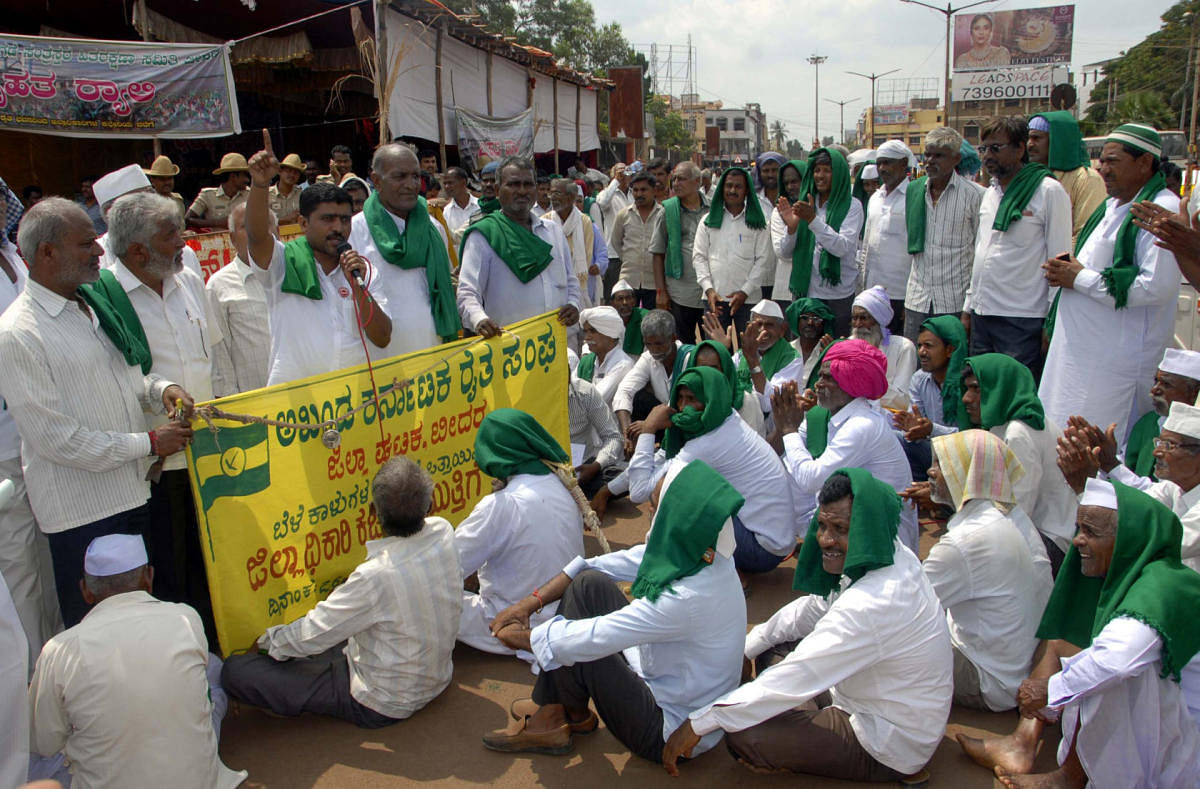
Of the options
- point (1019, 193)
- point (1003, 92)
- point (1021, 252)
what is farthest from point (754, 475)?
point (1003, 92)

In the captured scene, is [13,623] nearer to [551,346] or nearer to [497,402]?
[497,402]

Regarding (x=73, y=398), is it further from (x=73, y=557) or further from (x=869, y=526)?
(x=869, y=526)

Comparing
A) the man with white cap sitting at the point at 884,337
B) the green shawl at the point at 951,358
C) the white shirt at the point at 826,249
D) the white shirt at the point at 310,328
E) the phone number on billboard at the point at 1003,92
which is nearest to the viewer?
the white shirt at the point at 310,328

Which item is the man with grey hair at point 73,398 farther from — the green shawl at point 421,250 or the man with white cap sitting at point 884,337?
the man with white cap sitting at point 884,337

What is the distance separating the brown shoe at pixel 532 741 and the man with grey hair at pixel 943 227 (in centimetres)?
424

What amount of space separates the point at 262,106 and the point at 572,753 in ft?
46.1

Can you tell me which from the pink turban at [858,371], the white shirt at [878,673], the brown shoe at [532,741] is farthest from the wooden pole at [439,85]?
the white shirt at [878,673]

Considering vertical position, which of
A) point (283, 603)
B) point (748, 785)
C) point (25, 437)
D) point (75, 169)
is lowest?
point (748, 785)

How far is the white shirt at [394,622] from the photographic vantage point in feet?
10.8

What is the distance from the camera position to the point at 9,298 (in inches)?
143

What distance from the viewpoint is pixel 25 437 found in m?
3.18

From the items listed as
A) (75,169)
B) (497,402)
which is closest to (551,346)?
(497,402)

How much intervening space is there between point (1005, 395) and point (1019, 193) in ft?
6.22

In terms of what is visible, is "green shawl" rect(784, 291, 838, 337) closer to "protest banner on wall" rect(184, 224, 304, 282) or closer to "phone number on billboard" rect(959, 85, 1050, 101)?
"protest banner on wall" rect(184, 224, 304, 282)
